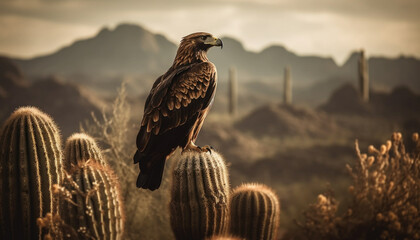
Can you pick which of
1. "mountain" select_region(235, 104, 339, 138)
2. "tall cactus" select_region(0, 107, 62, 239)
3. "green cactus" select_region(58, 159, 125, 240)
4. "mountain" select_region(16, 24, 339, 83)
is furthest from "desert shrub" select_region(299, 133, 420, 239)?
"mountain" select_region(16, 24, 339, 83)

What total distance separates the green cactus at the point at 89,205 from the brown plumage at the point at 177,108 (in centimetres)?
31

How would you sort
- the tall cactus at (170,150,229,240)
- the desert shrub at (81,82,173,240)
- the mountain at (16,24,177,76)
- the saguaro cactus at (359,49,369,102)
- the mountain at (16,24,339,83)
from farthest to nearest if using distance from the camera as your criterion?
the mountain at (16,24,339,83)
the mountain at (16,24,177,76)
the saguaro cactus at (359,49,369,102)
the desert shrub at (81,82,173,240)
the tall cactus at (170,150,229,240)

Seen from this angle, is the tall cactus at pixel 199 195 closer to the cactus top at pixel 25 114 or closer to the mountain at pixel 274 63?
the cactus top at pixel 25 114

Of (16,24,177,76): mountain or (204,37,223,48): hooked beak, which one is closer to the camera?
(204,37,223,48): hooked beak

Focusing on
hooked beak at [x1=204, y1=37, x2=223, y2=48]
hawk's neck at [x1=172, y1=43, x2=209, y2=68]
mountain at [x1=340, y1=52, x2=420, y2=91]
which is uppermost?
mountain at [x1=340, y1=52, x2=420, y2=91]

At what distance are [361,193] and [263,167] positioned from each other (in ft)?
30.7

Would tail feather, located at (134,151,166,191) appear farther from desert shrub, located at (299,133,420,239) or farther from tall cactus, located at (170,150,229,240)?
desert shrub, located at (299,133,420,239)

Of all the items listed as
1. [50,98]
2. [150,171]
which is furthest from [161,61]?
[150,171]

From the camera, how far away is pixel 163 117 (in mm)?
3678

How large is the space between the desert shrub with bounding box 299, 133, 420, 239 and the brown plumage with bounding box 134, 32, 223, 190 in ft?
6.29

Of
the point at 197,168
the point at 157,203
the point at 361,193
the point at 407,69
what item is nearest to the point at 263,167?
the point at 157,203

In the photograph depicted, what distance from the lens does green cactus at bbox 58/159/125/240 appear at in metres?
Result: 3.34

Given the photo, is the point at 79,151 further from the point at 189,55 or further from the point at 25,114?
the point at 189,55

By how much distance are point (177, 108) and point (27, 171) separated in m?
1.44
